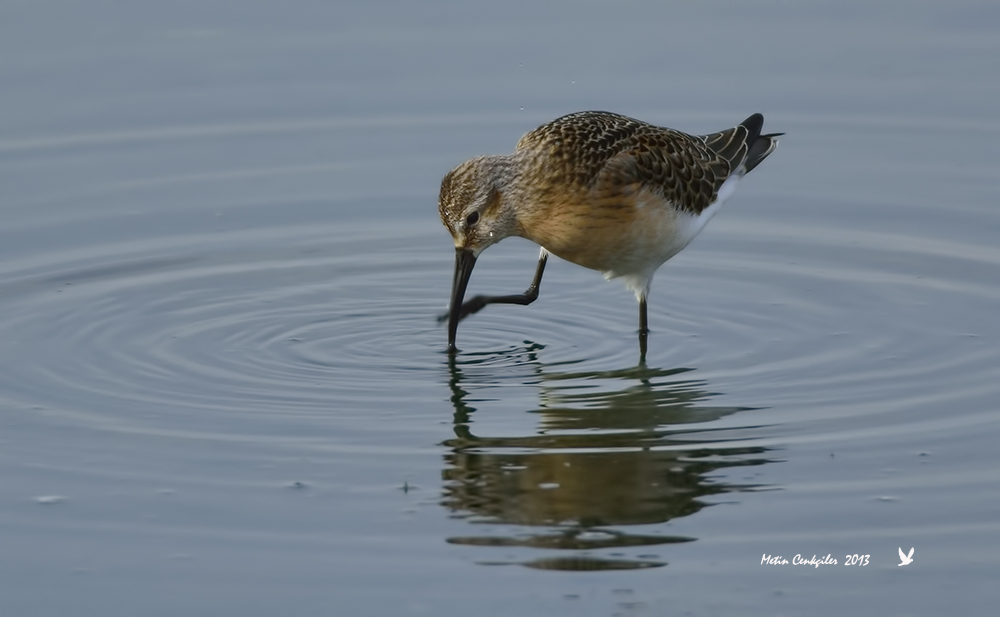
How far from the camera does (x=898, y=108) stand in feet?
46.4

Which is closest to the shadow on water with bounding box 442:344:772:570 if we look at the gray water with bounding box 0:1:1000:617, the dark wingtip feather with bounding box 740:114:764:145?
the gray water with bounding box 0:1:1000:617

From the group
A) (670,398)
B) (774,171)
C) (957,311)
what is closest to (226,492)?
(670,398)

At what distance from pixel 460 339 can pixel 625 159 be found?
1602 millimetres

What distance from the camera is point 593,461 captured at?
26.5 ft

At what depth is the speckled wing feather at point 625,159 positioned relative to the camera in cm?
981

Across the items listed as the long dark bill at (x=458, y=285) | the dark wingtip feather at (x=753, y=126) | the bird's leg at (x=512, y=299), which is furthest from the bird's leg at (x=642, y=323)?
the dark wingtip feather at (x=753, y=126)

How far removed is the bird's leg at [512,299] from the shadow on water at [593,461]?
64cm

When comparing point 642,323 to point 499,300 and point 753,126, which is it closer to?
point 499,300

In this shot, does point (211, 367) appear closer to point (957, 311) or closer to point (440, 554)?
point (440, 554)

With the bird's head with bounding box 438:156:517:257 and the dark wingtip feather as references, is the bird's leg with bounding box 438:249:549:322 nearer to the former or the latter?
the bird's head with bounding box 438:156:517:257

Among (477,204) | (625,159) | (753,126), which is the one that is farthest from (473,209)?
(753,126)

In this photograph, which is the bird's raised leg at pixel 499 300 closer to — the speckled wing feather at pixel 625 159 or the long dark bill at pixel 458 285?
the long dark bill at pixel 458 285

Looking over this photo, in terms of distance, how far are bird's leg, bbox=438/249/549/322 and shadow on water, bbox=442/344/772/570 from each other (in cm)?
64

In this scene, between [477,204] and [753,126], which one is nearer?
[477,204]
